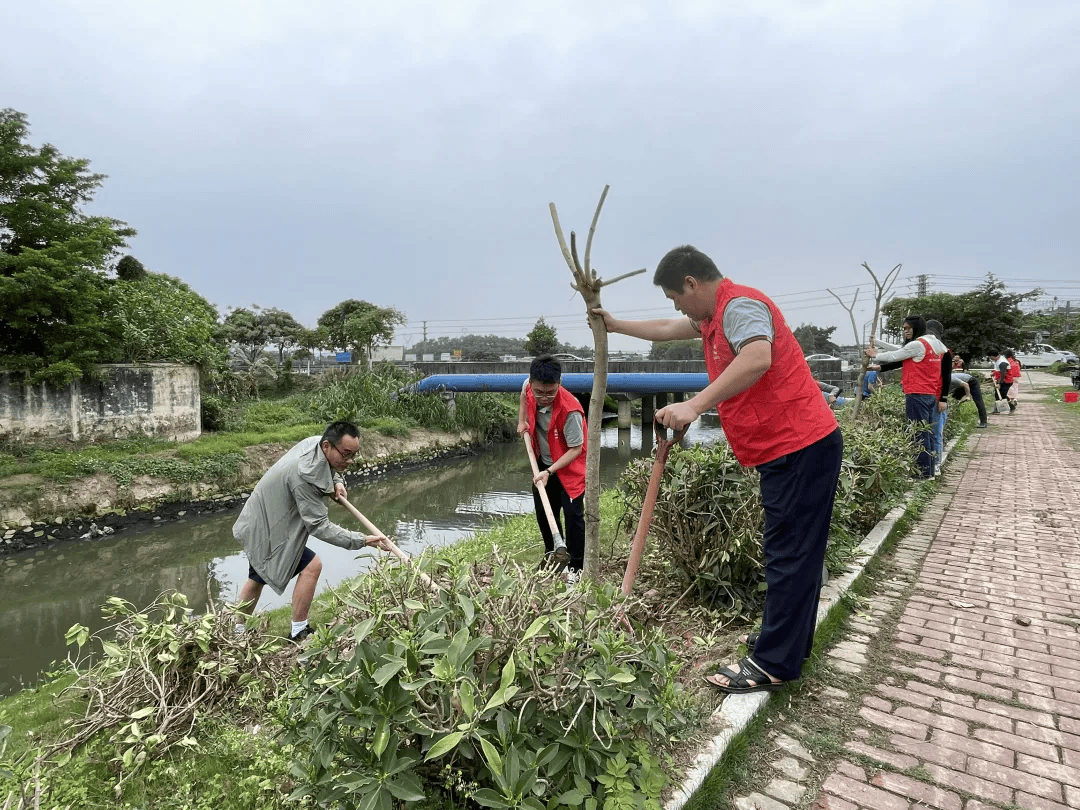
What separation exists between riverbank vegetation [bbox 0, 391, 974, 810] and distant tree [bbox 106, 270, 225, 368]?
10871 millimetres

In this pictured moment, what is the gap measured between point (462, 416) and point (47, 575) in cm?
1298

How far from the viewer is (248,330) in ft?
93.5

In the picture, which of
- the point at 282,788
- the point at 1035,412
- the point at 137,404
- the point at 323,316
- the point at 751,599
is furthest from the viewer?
the point at 323,316

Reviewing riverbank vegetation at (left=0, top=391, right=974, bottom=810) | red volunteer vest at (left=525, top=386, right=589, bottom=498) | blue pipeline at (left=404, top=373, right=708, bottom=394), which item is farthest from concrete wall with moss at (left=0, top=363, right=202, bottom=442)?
red volunteer vest at (left=525, top=386, right=589, bottom=498)

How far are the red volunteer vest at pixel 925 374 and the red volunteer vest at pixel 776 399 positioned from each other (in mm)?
4748

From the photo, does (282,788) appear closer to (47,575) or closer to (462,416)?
(47,575)

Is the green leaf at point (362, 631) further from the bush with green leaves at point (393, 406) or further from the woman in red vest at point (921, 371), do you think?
the bush with green leaves at point (393, 406)

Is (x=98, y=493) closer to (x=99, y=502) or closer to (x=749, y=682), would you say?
(x=99, y=502)

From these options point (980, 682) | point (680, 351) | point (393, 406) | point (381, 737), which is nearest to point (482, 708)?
point (381, 737)

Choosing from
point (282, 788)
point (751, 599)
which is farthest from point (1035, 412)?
point (282, 788)

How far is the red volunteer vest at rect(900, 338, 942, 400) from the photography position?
611cm

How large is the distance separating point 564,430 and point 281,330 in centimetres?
3051

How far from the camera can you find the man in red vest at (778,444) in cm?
221

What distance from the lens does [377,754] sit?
1.34m
